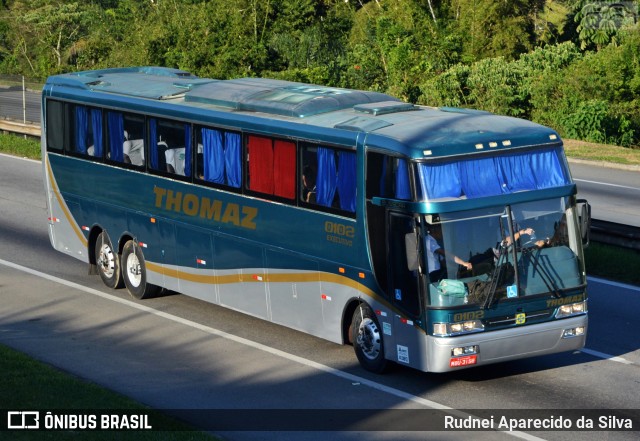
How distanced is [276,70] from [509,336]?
36.8 metres

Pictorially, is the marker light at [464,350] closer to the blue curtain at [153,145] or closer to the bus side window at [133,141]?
the blue curtain at [153,145]

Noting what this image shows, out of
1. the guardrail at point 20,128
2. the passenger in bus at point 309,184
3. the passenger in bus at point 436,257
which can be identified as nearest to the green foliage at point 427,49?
the guardrail at point 20,128

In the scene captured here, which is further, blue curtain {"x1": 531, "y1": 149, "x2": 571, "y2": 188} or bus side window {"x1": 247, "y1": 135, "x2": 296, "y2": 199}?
bus side window {"x1": 247, "y1": 135, "x2": 296, "y2": 199}

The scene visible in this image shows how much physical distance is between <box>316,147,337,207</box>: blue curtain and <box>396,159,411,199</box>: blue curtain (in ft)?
4.33

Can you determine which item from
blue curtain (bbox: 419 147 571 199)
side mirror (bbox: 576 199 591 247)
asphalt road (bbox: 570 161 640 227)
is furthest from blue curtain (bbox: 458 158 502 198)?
asphalt road (bbox: 570 161 640 227)

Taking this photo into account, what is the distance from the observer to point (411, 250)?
13.2 m

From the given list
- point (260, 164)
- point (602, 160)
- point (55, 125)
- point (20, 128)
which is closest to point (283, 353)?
point (260, 164)

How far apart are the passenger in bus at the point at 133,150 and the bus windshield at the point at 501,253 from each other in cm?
697

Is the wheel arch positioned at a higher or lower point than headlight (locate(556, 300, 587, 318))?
lower

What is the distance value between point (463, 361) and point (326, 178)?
3130 mm

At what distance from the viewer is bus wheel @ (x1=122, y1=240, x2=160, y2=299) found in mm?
18969

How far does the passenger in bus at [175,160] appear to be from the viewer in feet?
57.7

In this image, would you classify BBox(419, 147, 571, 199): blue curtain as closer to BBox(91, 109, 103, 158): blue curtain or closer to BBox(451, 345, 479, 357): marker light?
BBox(451, 345, 479, 357): marker light

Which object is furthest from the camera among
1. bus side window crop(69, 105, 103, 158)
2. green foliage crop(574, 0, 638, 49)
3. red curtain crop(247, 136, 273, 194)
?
green foliage crop(574, 0, 638, 49)
